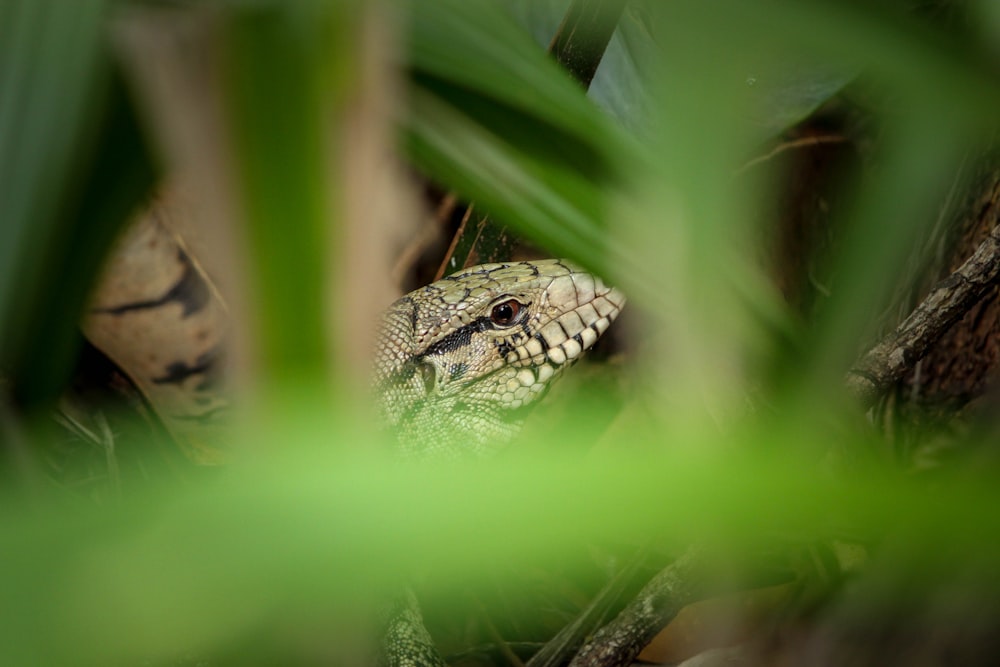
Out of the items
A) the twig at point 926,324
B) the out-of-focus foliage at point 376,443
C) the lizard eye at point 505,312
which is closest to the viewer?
the out-of-focus foliage at point 376,443

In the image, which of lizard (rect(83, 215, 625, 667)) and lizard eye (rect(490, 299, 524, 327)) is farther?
lizard eye (rect(490, 299, 524, 327))

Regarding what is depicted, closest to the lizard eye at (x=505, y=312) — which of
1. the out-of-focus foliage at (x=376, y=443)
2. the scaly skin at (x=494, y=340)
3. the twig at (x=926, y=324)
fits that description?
the scaly skin at (x=494, y=340)

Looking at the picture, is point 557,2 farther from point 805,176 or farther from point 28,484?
point 28,484

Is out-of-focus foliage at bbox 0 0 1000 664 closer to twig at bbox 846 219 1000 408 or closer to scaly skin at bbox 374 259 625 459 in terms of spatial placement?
twig at bbox 846 219 1000 408

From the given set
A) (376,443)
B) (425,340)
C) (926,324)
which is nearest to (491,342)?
(425,340)

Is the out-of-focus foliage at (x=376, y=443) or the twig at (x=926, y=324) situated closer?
the out-of-focus foliage at (x=376, y=443)

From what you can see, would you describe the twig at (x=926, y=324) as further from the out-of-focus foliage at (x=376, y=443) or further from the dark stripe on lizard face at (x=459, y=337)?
the dark stripe on lizard face at (x=459, y=337)

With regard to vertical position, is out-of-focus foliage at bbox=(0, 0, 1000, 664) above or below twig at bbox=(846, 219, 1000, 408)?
above

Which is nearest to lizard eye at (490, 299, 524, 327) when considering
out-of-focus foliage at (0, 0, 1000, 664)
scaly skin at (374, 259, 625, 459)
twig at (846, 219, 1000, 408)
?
→ scaly skin at (374, 259, 625, 459)

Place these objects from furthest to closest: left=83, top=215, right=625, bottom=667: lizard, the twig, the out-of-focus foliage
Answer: left=83, top=215, right=625, bottom=667: lizard, the twig, the out-of-focus foliage
